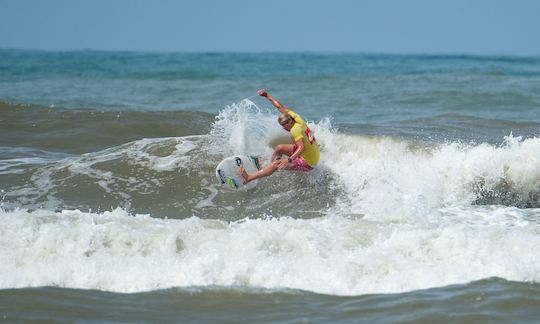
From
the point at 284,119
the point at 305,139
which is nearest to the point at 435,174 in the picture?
the point at 305,139

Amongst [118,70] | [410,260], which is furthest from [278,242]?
[118,70]

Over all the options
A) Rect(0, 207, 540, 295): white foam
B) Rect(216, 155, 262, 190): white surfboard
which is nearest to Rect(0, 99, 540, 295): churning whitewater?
Rect(0, 207, 540, 295): white foam

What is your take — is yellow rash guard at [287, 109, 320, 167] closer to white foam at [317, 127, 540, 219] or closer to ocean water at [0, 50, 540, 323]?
ocean water at [0, 50, 540, 323]

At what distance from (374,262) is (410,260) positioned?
40 cm

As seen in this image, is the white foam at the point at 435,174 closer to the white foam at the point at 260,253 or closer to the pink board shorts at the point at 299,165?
the pink board shorts at the point at 299,165

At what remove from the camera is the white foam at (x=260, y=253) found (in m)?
7.30

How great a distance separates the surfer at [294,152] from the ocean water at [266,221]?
12.9 inches

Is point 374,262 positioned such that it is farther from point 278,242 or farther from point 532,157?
point 532,157

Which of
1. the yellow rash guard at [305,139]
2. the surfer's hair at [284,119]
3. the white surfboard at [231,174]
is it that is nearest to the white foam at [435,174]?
the yellow rash guard at [305,139]

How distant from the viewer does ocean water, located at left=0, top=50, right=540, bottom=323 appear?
22.3 feet

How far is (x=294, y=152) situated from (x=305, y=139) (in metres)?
0.25

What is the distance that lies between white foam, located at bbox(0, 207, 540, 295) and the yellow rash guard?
2250 mm

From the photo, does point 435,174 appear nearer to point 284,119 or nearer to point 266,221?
point 284,119

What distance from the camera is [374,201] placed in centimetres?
1063
